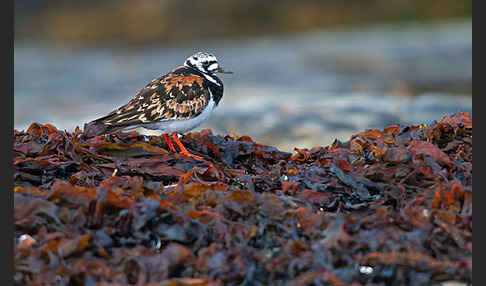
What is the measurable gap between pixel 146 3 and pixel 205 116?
60.9 feet

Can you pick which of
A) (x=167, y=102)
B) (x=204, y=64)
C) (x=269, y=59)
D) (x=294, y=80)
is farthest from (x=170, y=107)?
(x=269, y=59)

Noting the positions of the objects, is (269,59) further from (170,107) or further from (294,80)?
(170,107)

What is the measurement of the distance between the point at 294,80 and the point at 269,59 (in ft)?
11.3

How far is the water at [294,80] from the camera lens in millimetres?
8547

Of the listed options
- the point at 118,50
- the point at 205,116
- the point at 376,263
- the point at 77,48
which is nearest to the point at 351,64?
the point at 118,50

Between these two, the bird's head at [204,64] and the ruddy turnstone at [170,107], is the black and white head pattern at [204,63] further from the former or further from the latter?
the ruddy turnstone at [170,107]

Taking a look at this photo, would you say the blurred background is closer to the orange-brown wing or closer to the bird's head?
the bird's head

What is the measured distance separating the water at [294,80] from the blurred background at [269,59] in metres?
0.03

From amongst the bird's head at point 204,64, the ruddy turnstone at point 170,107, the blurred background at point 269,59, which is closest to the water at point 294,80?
the blurred background at point 269,59

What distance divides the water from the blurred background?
3cm

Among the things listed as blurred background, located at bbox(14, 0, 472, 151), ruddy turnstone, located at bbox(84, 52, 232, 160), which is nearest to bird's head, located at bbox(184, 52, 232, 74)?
ruddy turnstone, located at bbox(84, 52, 232, 160)

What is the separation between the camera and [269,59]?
56.8 feet

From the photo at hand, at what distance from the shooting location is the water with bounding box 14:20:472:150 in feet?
28.0

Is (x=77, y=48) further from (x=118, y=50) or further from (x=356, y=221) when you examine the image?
(x=356, y=221)
